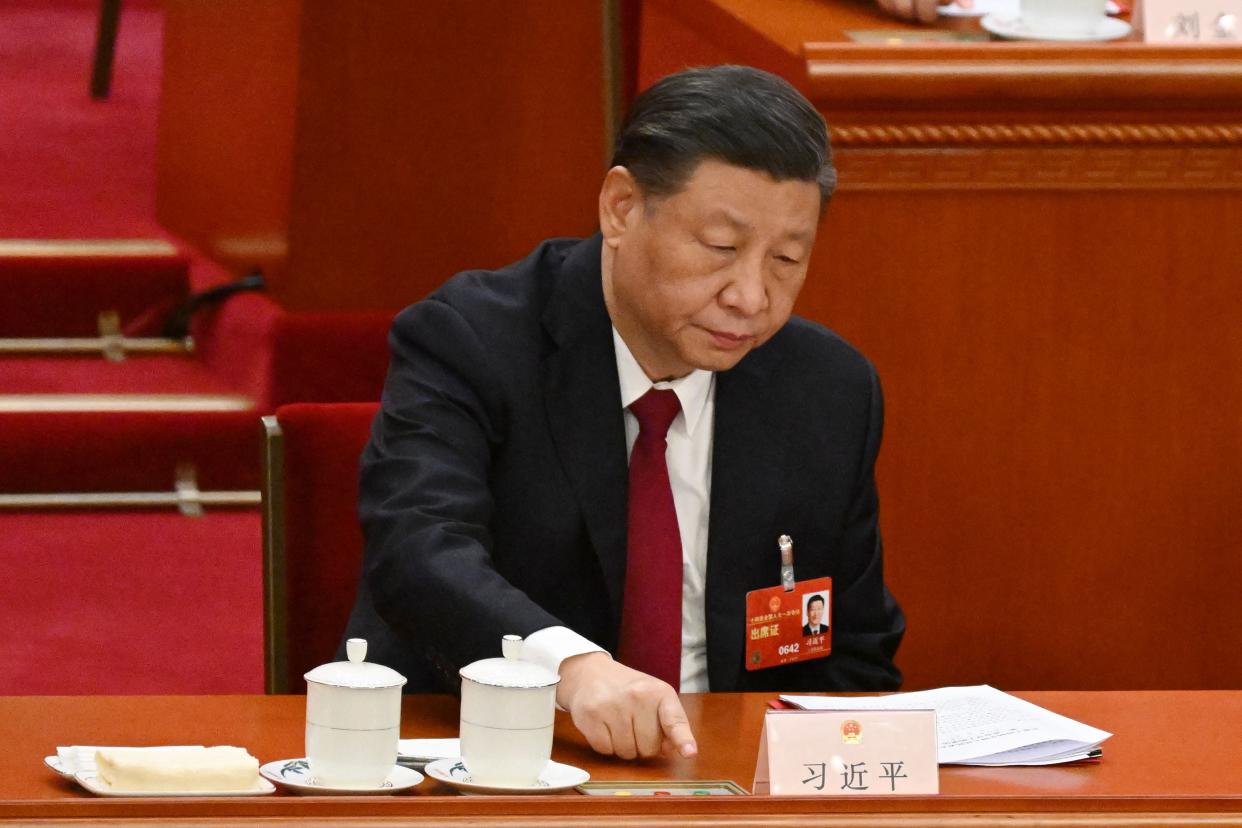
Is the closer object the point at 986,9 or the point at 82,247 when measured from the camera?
the point at 986,9

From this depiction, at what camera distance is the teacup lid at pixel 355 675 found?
126cm

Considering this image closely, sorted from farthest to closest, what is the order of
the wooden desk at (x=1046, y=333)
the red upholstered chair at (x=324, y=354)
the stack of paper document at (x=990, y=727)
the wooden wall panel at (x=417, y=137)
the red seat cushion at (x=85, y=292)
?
1. the red seat cushion at (x=85, y=292)
2. the wooden wall panel at (x=417, y=137)
3. the red upholstered chair at (x=324, y=354)
4. the wooden desk at (x=1046, y=333)
5. the stack of paper document at (x=990, y=727)

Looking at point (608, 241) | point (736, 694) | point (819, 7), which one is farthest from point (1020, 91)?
point (736, 694)

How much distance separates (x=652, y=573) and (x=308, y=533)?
35 centimetres

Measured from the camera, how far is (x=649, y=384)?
184 centimetres

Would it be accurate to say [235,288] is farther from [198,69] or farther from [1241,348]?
[1241,348]

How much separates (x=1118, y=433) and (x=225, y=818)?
1.70 meters

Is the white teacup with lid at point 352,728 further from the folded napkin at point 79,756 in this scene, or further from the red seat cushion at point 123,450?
the red seat cushion at point 123,450

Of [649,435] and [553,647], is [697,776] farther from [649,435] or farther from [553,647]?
[649,435]

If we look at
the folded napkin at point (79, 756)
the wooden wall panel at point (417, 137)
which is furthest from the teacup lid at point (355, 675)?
the wooden wall panel at point (417, 137)

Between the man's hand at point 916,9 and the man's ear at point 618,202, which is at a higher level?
the man's hand at point 916,9

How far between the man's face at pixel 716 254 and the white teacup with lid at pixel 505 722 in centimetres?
48

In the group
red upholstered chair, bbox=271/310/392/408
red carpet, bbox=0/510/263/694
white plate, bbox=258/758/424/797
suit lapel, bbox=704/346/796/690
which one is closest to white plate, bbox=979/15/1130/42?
suit lapel, bbox=704/346/796/690

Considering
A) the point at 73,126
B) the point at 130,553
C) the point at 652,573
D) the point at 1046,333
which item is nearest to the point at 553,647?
the point at 652,573
